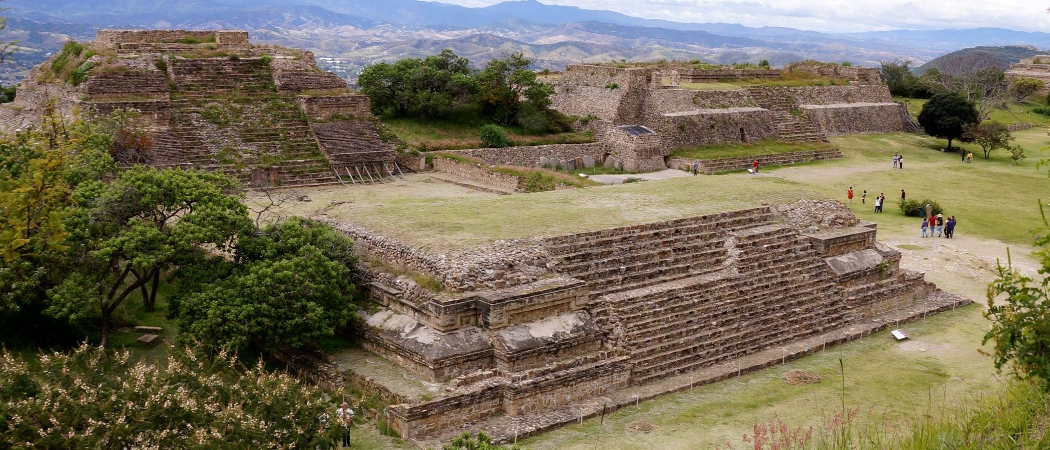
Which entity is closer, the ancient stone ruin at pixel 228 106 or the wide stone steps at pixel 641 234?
the wide stone steps at pixel 641 234

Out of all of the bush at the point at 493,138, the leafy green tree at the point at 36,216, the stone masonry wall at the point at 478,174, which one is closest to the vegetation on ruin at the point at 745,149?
the bush at the point at 493,138

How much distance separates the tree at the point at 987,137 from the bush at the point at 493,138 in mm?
20662

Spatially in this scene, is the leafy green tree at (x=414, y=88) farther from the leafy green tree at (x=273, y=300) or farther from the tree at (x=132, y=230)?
the leafy green tree at (x=273, y=300)

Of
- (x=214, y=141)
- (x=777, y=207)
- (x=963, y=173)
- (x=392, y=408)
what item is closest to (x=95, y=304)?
(x=392, y=408)

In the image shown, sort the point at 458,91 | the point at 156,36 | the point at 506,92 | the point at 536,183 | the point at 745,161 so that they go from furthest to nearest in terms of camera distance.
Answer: the point at 745,161, the point at 506,92, the point at 458,91, the point at 156,36, the point at 536,183

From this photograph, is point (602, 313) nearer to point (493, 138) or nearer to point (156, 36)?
point (493, 138)

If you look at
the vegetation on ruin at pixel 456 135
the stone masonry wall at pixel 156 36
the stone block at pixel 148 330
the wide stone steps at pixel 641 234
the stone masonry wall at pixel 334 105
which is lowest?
the stone block at pixel 148 330

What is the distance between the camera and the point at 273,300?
39.5 feet

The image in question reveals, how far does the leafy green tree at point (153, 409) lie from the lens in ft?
25.4

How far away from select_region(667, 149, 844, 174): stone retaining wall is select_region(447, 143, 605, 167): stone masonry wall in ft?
9.43

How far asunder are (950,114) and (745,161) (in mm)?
12323

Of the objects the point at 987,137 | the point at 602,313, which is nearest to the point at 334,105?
the point at 602,313

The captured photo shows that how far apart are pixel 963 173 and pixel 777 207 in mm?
18816

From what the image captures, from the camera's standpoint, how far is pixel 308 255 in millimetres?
12656
